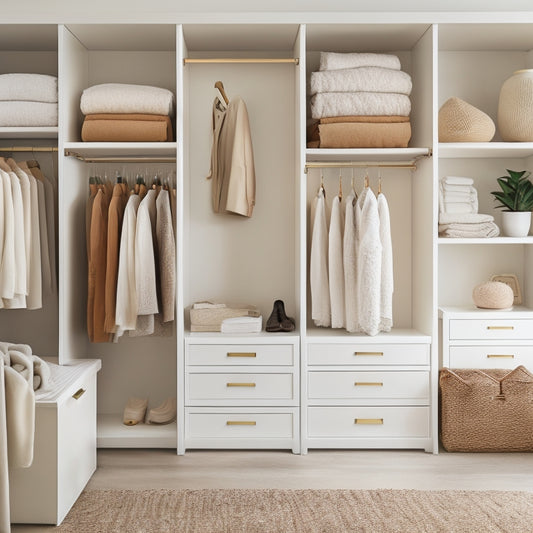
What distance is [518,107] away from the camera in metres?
3.49

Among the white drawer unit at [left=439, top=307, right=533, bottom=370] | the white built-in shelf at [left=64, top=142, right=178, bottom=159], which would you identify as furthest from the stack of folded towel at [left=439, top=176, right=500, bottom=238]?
the white built-in shelf at [left=64, top=142, right=178, bottom=159]

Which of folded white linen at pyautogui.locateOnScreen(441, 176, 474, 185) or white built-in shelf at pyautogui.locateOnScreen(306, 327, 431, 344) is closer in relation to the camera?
white built-in shelf at pyautogui.locateOnScreen(306, 327, 431, 344)

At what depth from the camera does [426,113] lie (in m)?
3.46

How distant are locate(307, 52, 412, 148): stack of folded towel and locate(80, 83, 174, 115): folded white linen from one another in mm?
868

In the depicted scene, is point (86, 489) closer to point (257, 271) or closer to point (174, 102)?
point (257, 271)

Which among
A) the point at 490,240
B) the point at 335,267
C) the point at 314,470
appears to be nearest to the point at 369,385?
the point at 314,470

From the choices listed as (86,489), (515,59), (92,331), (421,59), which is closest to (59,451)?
(86,489)

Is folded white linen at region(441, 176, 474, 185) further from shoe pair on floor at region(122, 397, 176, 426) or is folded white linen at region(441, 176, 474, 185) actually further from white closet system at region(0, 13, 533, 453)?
shoe pair on floor at region(122, 397, 176, 426)

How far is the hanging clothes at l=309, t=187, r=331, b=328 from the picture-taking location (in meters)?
3.53

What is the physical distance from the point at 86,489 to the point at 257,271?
158 cm

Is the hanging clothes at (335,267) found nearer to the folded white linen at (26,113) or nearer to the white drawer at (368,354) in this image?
the white drawer at (368,354)

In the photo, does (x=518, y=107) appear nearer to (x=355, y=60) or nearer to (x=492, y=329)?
(x=355, y=60)

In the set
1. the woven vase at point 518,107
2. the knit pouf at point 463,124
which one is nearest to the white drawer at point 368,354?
the knit pouf at point 463,124

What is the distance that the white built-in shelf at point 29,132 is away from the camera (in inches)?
130
